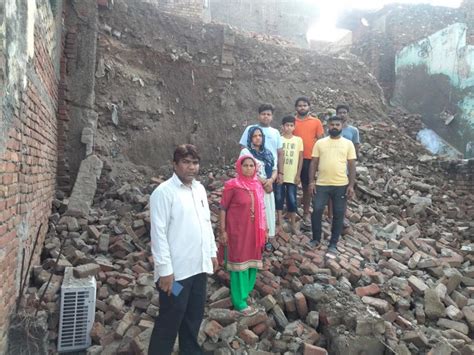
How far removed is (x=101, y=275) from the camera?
3.81m

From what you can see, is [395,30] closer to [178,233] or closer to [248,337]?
[248,337]

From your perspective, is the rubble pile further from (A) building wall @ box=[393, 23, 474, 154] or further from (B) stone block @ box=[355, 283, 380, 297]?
(A) building wall @ box=[393, 23, 474, 154]

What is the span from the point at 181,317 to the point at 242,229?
982mm

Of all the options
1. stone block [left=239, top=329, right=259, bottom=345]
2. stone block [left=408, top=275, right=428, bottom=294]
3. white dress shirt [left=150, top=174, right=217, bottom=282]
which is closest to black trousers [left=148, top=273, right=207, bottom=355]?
white dress shirt [left=150, top=174, right=217, bottom=282]

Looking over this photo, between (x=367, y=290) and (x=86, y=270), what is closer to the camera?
(x=86, y=270)

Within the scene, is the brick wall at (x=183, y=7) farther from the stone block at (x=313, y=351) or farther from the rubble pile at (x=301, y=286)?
the stone block at (x=313, y=351)

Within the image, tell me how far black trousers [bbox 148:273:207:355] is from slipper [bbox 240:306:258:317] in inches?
25.1

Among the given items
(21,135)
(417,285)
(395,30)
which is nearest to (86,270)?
(21,135)

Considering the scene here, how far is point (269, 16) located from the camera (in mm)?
17484

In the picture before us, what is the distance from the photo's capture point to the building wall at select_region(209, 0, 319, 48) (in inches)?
671

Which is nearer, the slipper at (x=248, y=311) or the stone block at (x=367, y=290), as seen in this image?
the slipper at (x=248, y=311)

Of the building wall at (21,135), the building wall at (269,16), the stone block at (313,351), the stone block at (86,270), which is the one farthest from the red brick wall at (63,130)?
the building wall at (269,16)

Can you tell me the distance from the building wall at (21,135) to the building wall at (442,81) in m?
11.5

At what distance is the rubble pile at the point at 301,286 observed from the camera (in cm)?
316
